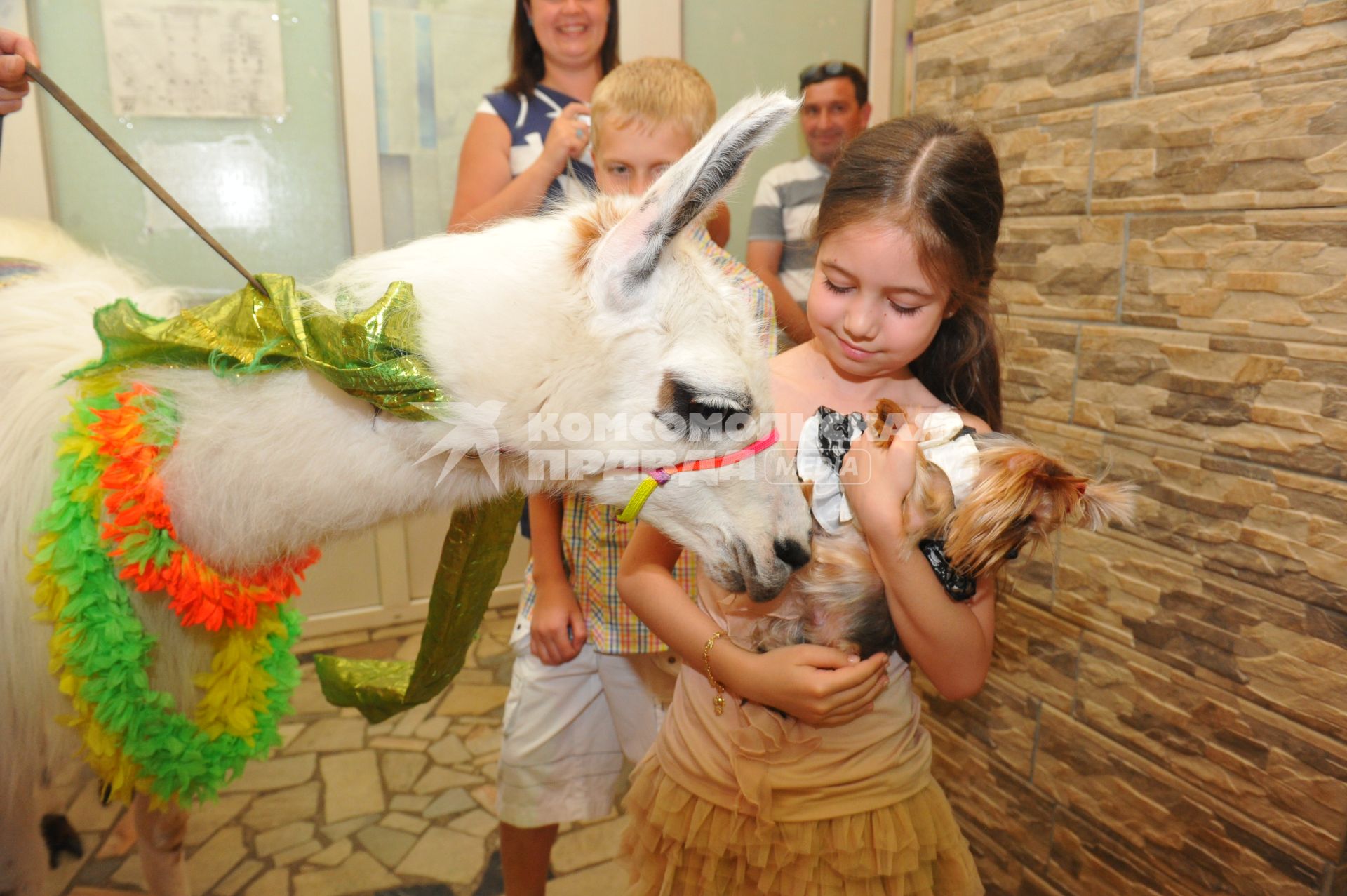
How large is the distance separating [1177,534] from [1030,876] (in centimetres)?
103

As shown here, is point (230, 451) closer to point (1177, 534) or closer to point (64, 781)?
point (64, 781)

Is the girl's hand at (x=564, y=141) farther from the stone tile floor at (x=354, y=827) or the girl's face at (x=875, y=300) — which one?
the stone tile floor at (x=354, y=827)

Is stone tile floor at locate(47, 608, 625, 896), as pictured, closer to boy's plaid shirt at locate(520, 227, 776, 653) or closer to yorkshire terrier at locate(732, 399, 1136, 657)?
boy's plaid shirt at locate(520, 227, 776, 653)

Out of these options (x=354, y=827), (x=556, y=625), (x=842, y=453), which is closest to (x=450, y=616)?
(x=556, y=625)

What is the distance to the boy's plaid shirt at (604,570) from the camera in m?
1.63

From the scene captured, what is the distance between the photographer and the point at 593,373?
1.07 m

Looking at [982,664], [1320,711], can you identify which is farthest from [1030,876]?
[982,664]

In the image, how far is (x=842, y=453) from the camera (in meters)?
1.10

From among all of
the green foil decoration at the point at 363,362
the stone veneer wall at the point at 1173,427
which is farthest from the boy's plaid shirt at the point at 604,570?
the stone veneer wall at the point at 1173,427

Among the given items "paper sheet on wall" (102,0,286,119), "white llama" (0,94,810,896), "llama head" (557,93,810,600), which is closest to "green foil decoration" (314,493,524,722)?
"white llama" (0,94,810,896)

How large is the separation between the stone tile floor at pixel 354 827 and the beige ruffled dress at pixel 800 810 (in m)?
1.12

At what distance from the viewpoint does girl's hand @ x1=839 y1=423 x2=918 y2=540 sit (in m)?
1.00

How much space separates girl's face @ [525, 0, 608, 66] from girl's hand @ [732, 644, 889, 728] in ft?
5.91

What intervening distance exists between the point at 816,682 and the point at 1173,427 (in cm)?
120
